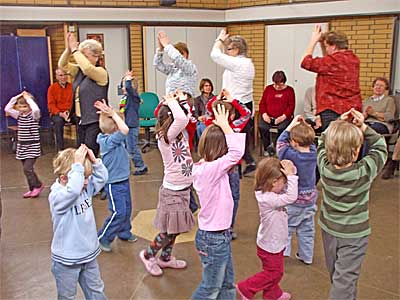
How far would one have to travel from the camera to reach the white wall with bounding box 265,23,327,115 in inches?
309

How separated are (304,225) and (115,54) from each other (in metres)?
6.12

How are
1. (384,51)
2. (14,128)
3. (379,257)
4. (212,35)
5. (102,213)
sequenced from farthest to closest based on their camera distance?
(212,35)
(14,128)
(384,51)
(102,213)
(379,257)

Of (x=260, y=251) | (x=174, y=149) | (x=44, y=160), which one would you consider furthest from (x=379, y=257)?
(x=44, y=160)

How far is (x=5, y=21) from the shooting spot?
26.0ft

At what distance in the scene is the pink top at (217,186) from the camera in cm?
275

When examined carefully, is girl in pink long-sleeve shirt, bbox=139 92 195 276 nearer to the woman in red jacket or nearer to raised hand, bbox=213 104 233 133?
raised hand, bbox=213 104 233 133

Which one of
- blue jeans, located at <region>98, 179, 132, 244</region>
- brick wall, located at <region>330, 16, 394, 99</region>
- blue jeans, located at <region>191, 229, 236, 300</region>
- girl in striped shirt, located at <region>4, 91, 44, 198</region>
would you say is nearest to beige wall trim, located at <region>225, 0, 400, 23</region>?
brick wall, located at <region>330, 16, 394, 99</region>

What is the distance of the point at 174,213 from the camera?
333 cm

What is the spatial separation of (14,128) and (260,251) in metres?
5.93

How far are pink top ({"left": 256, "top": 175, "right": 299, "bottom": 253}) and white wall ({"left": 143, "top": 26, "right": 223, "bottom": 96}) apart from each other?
19.7 ft

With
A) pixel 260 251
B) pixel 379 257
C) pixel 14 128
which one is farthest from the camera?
pixel 14 128

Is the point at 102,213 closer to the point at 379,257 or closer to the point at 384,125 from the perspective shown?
the point at 379,257

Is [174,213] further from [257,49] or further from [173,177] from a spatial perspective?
[257,49]

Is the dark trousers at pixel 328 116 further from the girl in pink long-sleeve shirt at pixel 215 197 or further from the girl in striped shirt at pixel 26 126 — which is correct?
the girl in striped shirt at pixel 26 126
